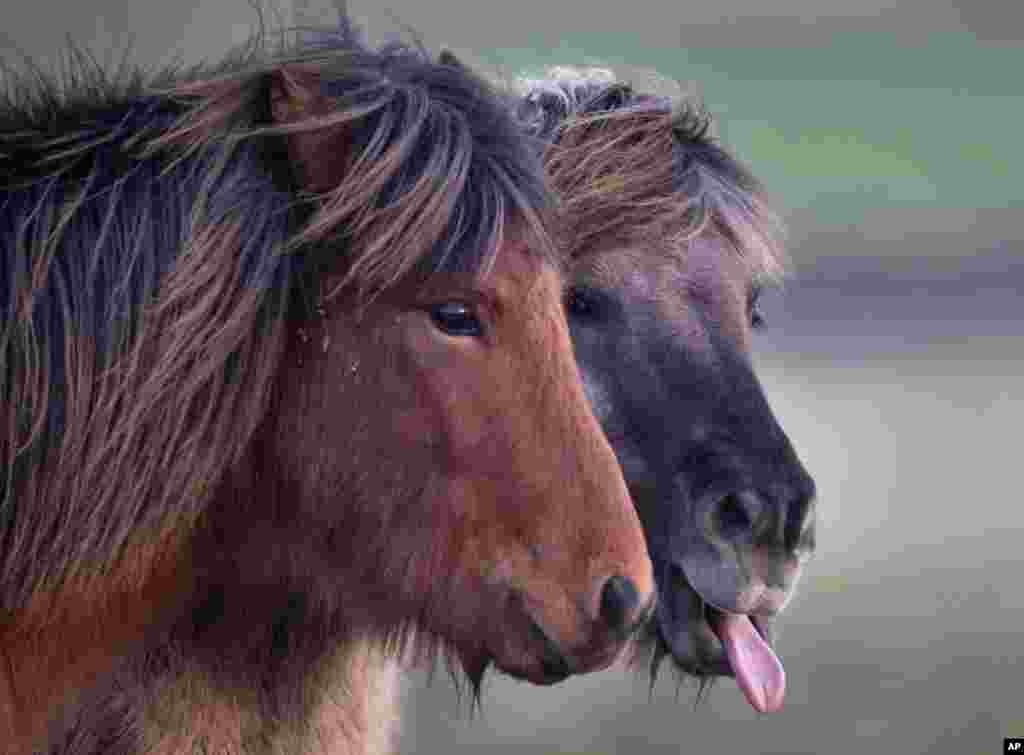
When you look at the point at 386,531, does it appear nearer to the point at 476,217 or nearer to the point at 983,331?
the point at 476,217

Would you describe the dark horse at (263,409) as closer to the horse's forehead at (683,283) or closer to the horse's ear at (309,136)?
the horse's ear at (309,136)

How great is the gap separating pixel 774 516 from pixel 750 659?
41 cm

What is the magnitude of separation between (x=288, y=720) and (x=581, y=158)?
1.70 meters

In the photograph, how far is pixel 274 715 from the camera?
96.3 inches

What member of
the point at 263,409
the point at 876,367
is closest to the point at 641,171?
the point at 263,409

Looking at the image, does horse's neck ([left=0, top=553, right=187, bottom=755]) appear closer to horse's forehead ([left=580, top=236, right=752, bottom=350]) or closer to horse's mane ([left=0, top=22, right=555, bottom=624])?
horse's mane ([left=0, top=22, right=555, bottom=624])

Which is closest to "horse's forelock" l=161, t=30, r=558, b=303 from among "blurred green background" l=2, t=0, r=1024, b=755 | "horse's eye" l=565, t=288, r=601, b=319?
"horse's eye" l=565, t=288, r=601, b=319

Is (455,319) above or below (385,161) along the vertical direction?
below

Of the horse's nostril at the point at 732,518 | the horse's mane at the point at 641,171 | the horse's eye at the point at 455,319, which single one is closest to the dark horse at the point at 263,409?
the horse's eye at the point at 455,319

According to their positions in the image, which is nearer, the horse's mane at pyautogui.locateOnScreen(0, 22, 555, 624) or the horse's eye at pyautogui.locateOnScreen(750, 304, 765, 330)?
the horse's mane at pyautogui.locateOnScreen(0, 22, 555, 624)

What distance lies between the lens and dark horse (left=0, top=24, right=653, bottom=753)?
2234 millimetres

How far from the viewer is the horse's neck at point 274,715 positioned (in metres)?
2.34

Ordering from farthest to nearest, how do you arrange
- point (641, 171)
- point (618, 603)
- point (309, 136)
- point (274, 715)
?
1. point (641, 171)
2. point (274, 715)
3. point (309, 136)
4. point (618, 603)

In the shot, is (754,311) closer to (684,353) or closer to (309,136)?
(684,353)
